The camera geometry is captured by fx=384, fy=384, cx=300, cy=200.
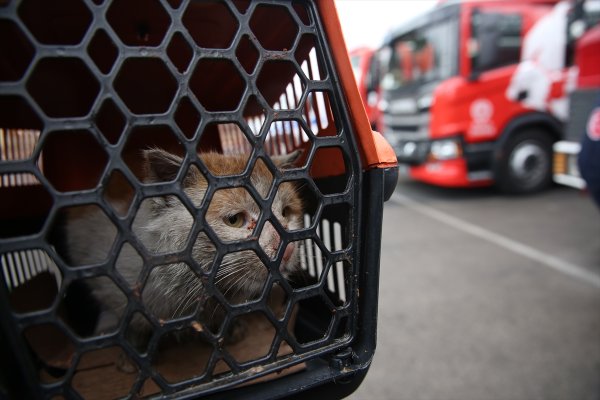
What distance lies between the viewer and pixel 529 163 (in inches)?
196

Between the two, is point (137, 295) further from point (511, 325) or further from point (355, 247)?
point (511, 325)

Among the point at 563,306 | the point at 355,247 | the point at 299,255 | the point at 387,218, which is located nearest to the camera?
the point at 355,247

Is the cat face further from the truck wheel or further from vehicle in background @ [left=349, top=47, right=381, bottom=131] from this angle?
vehicle in background @ [left=349, top=47, right=381, bottom=131]

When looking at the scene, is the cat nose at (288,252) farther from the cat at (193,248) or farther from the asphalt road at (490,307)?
the asphalt road at (490,307)

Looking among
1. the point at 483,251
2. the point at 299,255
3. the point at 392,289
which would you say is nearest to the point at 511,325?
the point at 392,289

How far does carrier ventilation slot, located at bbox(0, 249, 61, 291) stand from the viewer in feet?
4.07

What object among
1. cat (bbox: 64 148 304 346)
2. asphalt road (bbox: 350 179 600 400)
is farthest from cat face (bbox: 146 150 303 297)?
asphalt road (bbox: 350 179 600 400)

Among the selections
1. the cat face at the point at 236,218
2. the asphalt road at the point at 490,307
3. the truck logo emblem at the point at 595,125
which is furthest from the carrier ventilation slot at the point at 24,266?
the truck logo emblem at the point at 595,125

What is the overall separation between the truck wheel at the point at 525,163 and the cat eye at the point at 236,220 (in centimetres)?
465

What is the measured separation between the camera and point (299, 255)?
110cm

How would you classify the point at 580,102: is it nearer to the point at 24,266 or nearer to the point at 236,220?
the point at 236,220

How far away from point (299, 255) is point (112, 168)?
2.15 feet

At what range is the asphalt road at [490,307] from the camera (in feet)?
5.96

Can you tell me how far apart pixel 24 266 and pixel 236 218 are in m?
0.83
